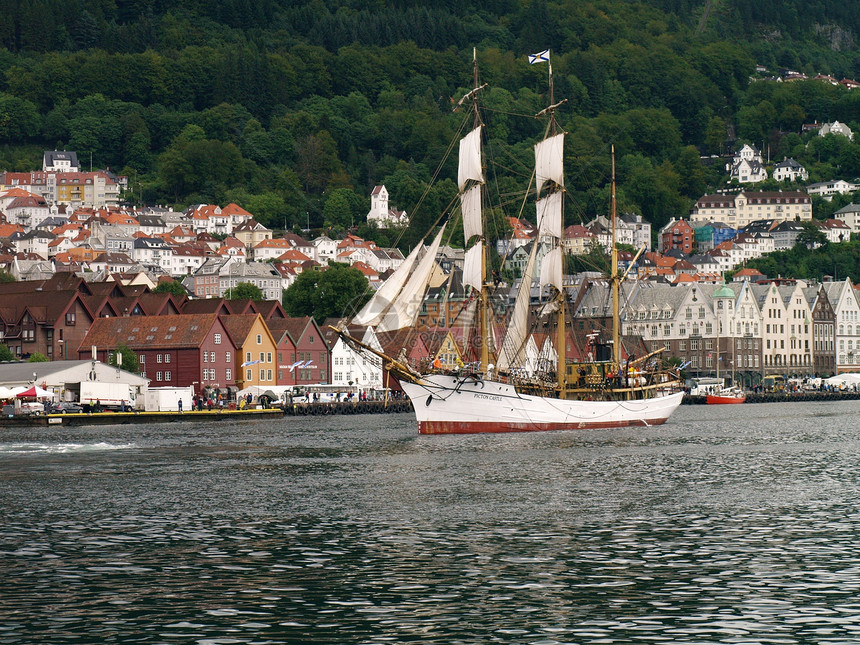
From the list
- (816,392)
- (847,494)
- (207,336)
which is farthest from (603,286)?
(847,494)

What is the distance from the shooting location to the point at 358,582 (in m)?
26.5

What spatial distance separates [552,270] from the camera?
88312 mm

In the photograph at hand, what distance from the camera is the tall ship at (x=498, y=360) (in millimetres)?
73375

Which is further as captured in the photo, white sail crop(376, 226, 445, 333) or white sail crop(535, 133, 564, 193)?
white sail crop(535, 133, 564, 193)

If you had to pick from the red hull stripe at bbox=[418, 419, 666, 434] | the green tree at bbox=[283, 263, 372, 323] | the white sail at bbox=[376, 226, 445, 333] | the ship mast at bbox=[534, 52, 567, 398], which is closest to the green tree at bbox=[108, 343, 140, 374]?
the ship mast at bbox=[534, 52, 567, 398]

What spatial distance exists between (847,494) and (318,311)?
121 metres

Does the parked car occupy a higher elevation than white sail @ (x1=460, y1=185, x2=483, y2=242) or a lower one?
lower

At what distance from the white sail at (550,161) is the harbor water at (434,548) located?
36376 millimetres

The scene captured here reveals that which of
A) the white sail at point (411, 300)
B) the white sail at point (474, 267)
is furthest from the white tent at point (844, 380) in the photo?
the white sail at point (411, 300)

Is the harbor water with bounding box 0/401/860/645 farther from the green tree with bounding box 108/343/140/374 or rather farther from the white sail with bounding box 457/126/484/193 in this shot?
the green tree with bounding box 108/343/140/374

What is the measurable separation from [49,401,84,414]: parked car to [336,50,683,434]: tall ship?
23881 millimetres

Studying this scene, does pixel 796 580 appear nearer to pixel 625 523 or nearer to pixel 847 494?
pixel 625 523

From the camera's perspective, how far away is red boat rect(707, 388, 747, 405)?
458 ft

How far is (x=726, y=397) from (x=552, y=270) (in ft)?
186
